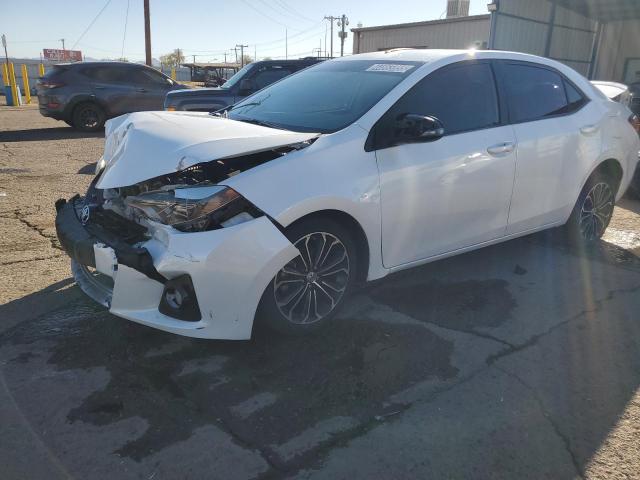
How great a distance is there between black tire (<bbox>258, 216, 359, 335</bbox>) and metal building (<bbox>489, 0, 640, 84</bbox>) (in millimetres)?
12995

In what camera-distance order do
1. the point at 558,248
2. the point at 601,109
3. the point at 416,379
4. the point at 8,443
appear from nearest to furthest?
the point at 8,443
the point at 416,379
the point at 601,109
the point at 558,248

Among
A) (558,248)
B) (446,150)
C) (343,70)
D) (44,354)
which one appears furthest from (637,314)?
(44,354)

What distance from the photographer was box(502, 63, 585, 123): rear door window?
4.10 m

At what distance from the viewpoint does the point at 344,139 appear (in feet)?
10.4

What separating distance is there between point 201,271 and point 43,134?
1180 cm

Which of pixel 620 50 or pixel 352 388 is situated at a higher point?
pixel 620 50

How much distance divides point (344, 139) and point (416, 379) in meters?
1.43

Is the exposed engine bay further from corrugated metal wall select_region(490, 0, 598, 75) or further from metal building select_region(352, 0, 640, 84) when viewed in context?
corrugated metal wall select_region(490, 0, 598, 75)

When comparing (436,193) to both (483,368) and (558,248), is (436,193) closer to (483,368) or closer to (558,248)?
(483,368)

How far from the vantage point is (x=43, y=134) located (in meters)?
12.5

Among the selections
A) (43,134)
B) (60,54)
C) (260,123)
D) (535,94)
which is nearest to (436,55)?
(535,94)

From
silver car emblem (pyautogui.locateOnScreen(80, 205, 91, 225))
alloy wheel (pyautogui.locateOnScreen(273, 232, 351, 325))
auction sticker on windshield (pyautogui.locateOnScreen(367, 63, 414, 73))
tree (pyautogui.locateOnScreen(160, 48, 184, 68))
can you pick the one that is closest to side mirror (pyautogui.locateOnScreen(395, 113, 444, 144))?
auction sticker on windshield (pyautogui.locateOnScreen(367, 63, 414, 73))

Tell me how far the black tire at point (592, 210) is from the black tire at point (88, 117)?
37.8ft

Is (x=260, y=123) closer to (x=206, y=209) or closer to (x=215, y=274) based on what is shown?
(x=206, y=209)
